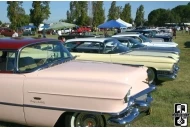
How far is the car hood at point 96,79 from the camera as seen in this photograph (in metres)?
3.81

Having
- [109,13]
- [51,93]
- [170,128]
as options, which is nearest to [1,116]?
[51,93]

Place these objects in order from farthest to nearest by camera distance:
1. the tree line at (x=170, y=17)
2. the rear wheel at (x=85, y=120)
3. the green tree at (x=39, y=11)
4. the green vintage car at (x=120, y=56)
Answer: the tree line at (x=170, y=17) → the green tree at (x=39, y=11) → the green vintage car at (x=120, y=56) → the rear wheel at (x=85, y=120)

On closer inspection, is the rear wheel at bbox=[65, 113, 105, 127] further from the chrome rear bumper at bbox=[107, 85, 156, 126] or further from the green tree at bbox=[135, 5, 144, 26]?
the green tree at bbox=[135, 5, 144, 26]

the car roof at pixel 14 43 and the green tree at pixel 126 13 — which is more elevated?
the green tree at pixel 126 13

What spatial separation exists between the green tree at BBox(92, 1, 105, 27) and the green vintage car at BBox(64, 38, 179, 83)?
47477 mm

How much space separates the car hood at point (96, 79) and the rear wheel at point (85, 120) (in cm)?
36

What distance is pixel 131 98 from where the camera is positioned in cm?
397

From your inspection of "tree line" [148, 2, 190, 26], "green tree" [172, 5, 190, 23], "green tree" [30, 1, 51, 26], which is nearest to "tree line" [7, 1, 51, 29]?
"green tree" [30, 1, 51, 26]

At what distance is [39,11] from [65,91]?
42640 millimetres

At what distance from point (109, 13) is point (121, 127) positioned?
209ft

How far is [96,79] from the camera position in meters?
4.07

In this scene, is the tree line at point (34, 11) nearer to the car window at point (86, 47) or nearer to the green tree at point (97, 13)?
the green tree at point (97, 13)

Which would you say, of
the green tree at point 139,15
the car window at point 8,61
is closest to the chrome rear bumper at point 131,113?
the car window at point 8,61

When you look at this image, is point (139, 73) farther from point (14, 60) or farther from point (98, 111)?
point (14, 60)
